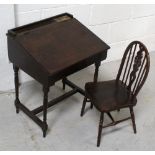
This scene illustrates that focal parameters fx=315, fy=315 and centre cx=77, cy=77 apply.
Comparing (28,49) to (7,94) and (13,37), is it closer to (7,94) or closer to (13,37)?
(13,37)

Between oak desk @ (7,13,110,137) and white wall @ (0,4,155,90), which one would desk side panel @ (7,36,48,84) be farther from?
white wall @ (0,4,155,90)

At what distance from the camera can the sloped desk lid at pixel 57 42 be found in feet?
7.48

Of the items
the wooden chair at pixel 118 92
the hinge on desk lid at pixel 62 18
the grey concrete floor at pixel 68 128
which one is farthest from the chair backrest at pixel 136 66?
the hinge on desk lid at pixel 62 18

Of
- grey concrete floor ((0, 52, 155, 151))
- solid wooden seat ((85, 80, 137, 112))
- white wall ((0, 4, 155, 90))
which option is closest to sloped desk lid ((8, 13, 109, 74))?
white wall ((0, 4, 155, 90))

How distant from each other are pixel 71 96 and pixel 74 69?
767 millimetres

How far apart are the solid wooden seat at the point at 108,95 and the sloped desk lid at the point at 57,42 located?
328mm

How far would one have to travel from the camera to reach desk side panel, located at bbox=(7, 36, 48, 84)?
2.26 m

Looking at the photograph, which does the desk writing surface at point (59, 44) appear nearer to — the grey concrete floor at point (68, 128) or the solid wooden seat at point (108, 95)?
the solid wooden seat at point (108, 95)

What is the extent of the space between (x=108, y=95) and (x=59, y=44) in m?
0.57

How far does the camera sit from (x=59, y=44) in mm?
2416

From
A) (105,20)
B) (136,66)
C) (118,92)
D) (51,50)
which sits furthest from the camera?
(105,20)

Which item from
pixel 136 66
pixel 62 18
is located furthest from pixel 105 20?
pixel 136 66

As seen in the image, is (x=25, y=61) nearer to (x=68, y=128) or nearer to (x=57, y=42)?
(x=57, y=42)
